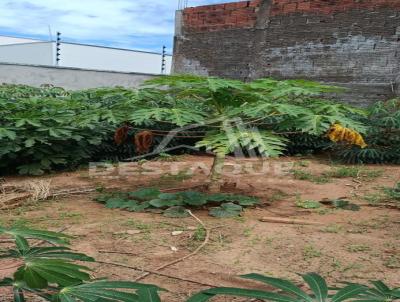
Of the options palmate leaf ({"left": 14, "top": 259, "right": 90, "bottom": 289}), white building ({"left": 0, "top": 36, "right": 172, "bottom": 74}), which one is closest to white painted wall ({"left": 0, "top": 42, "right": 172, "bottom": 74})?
white building ({"left": 0, "top": 36, "right": 172, "bottom": 74})

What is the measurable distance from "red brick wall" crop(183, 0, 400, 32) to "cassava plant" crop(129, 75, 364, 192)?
5.04m

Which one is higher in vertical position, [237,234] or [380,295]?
[380,295]

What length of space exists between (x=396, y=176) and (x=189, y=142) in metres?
3.32

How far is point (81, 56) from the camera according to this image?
1518cm

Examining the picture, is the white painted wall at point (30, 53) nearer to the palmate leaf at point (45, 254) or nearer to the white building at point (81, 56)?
the white building at point (81, 56)

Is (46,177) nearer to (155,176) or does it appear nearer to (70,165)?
(70,165)

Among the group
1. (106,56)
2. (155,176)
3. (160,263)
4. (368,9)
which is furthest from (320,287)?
(106,56)

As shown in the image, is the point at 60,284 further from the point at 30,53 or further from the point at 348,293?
the point at 30,53

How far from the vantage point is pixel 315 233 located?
127 inches

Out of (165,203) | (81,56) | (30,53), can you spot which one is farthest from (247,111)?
(30,53)

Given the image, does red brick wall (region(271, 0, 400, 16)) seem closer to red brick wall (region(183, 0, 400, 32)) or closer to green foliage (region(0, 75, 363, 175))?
red brick wall (region(183, 0, 400, 32))

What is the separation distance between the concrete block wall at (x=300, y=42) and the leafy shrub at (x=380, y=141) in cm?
106

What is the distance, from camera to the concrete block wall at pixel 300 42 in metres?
7.92

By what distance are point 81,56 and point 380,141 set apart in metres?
11.0
